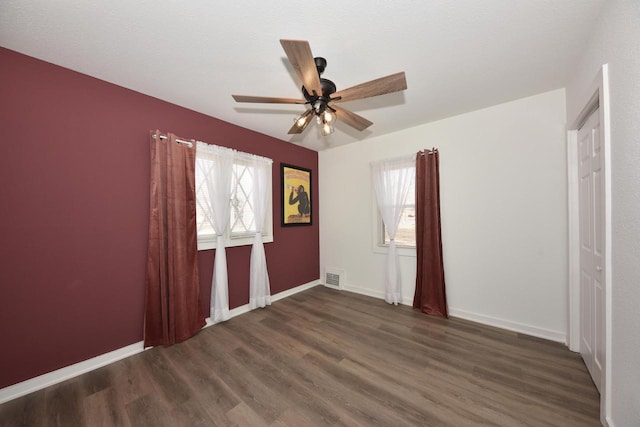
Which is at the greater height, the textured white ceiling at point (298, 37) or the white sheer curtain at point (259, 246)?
the textured white ceiling at point (298, 37)

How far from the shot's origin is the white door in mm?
1571

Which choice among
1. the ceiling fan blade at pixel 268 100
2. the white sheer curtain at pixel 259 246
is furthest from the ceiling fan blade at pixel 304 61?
the white sheer curtain at pixel 259 246

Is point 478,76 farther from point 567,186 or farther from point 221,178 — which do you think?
point 221,178

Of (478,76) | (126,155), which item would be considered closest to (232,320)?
(126,155)

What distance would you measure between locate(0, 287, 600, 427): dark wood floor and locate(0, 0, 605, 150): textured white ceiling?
2.55 m

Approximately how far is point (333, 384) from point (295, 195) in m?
2.71

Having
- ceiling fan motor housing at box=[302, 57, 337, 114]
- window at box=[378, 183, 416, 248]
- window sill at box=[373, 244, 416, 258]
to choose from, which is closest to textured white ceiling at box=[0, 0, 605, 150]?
ceiling fan motor housing at box=[302, 57, 337, 114]

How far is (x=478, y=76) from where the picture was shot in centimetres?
197

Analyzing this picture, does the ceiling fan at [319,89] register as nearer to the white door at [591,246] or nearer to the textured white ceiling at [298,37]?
the textured white ceiling at [298,37]

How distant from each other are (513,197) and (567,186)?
1.39ft

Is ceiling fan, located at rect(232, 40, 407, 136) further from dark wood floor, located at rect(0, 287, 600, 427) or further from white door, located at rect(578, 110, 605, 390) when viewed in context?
dark wood floor, located at rect(0, 287, 600, 427)

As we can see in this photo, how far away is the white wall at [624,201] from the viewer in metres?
1.02

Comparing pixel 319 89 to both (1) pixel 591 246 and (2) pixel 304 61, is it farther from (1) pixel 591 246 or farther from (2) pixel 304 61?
(1) pixel 591 246

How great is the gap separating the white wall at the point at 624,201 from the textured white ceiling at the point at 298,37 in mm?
Answer: 348
